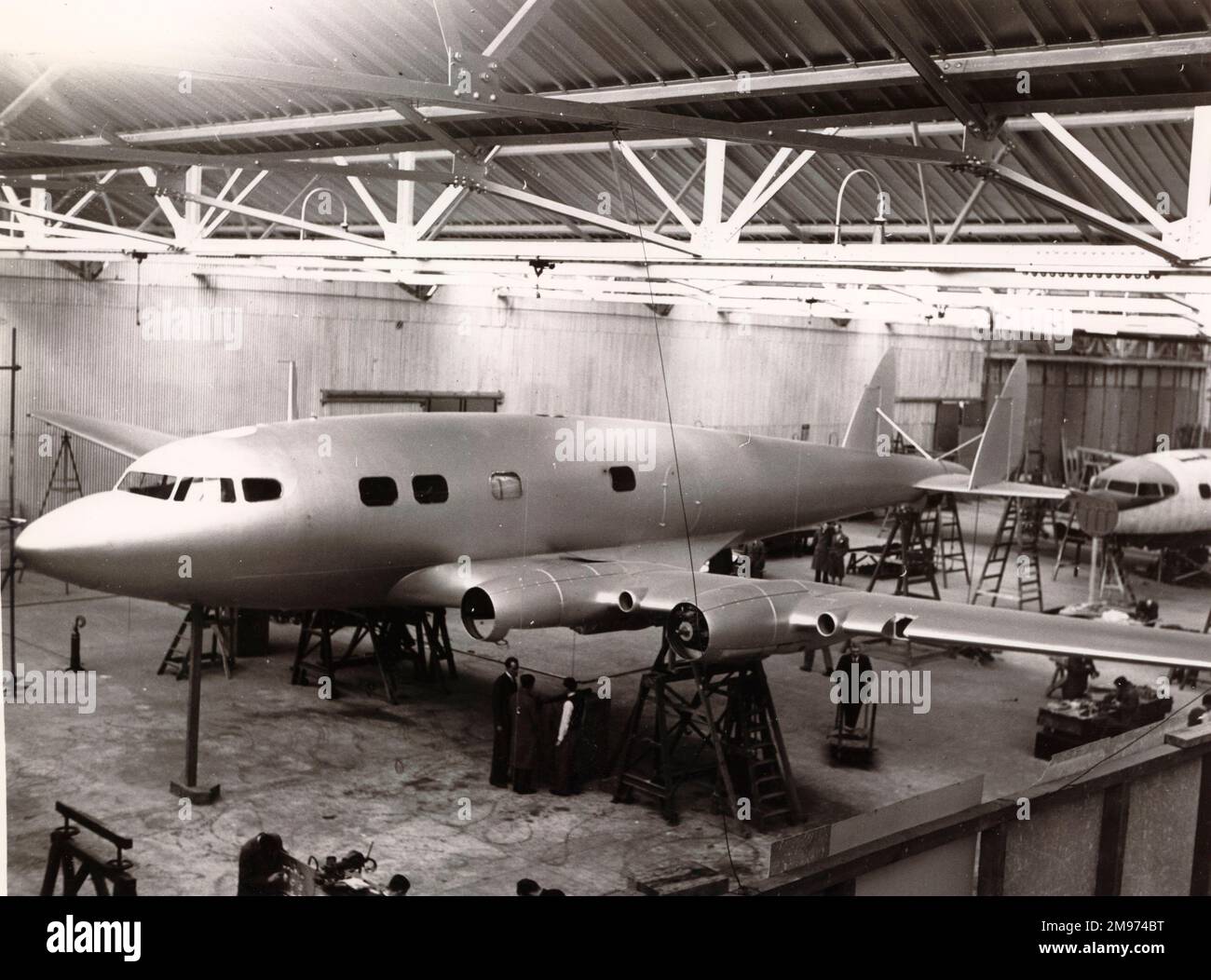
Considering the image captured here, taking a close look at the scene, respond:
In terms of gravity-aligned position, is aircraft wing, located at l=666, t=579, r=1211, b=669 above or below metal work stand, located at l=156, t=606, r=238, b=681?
above

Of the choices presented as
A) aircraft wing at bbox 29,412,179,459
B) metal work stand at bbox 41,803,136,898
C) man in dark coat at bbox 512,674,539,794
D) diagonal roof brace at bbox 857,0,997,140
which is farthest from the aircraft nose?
diagonal roof brace at bbox 857,0,997,140

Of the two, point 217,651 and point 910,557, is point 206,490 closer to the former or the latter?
point 217,651

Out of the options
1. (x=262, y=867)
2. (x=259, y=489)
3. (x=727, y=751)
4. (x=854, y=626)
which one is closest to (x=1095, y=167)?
(x=854, y=626)

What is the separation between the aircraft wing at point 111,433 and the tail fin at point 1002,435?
57.3ft

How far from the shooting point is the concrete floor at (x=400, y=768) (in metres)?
13.3

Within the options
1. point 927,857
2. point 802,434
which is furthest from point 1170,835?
point 802,434

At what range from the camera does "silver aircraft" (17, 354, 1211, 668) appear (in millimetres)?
14398

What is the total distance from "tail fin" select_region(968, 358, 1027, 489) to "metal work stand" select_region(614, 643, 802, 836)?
10992mm

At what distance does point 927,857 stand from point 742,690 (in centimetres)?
786

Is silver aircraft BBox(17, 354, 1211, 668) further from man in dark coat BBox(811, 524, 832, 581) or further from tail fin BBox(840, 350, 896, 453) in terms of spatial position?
man in dark coat BBox(811, 524, 832, 581)

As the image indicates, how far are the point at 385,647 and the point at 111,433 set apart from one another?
8.79 metres

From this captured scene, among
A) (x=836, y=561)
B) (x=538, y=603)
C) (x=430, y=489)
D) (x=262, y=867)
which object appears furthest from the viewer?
(x=836, y=561)

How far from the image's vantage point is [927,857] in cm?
766

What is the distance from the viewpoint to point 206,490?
1536 centimetres
